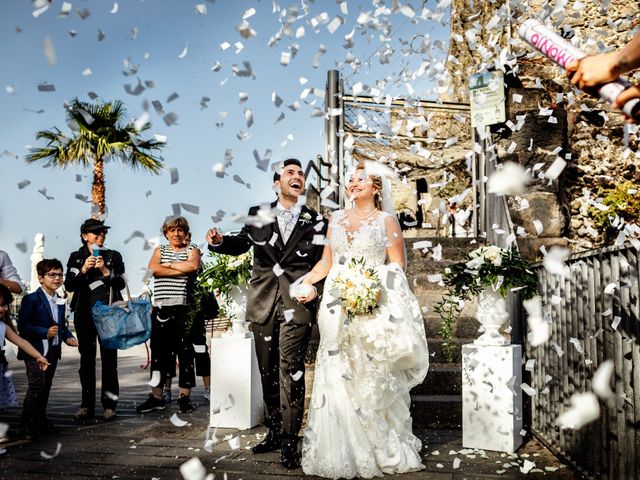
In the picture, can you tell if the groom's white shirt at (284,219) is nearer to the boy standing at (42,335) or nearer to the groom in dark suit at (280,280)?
the groom in dark suit at (280,280)

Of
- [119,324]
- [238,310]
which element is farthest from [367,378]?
[119,324]

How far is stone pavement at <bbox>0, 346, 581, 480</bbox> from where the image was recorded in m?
3.92

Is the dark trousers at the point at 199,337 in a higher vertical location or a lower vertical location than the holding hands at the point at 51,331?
lower

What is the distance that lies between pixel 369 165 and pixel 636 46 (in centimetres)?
306

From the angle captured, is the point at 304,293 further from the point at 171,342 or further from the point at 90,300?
the point at 90,300

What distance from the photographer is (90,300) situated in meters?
5.79

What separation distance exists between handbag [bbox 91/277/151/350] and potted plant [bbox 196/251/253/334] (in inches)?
26.6

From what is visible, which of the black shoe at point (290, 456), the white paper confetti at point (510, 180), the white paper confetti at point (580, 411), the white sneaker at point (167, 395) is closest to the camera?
the white paper confetti at point (580, 411)

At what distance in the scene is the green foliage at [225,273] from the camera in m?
5.68

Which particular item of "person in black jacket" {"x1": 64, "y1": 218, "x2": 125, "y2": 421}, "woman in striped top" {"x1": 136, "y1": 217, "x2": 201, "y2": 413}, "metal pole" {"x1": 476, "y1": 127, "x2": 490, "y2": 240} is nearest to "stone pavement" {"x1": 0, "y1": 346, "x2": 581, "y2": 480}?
"person in black jacket" {"x1": 64, "y1": 218, "x2": 125, "y2": 421}

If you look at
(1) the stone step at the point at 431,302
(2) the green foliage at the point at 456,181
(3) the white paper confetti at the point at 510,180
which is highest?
(2) the green foliage at the point at 456,181

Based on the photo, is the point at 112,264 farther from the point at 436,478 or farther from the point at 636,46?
the point at 636,46

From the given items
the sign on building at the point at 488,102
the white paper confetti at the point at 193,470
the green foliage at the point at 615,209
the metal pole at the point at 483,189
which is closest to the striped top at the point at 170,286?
the white paper confetti at the point at 193,470

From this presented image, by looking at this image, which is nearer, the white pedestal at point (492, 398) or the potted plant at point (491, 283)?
the white pedestal at point (492, 398)
